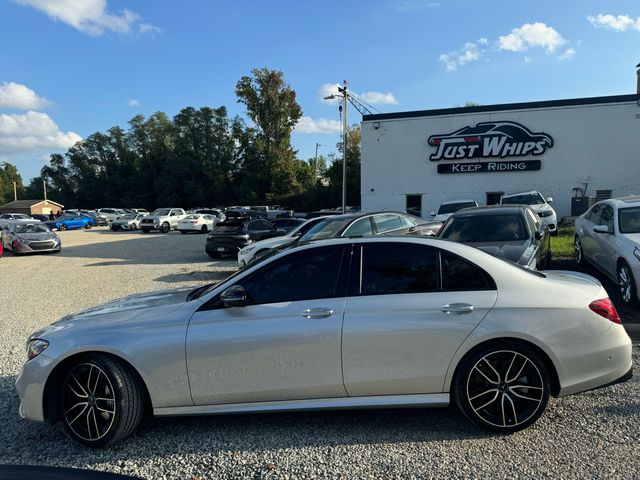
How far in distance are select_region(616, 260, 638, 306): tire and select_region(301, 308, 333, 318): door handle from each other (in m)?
5.18

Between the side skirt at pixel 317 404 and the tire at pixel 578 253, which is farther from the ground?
the tire at pixel 578 253

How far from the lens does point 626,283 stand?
6.59 m

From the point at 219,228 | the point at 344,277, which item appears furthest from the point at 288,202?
the point at 344,277

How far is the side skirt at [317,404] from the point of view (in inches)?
137

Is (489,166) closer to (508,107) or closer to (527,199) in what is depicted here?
(508,107)

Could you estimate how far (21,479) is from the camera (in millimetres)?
1842

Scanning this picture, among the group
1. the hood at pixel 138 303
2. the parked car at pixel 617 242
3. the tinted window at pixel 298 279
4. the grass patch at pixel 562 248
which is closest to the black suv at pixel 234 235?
the grass patch at pixel 562 248

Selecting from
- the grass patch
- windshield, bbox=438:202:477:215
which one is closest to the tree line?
windshield, bbox=438:202:477:215

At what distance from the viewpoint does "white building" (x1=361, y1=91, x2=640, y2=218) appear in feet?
72.0

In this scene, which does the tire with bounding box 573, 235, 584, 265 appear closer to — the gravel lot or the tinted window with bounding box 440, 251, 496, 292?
the gravel lot

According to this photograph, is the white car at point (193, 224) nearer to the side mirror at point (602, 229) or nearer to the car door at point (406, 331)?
the side mirror at point (602, 229)

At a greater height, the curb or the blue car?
the blue car

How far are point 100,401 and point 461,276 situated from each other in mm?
2999

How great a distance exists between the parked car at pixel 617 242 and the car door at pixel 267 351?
5.11m
